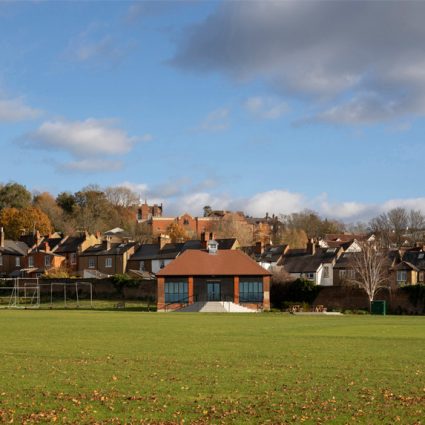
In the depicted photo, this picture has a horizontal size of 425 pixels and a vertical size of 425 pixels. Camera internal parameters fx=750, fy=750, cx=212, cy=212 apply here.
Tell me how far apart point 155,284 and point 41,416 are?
249ft

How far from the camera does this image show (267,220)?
190 metres

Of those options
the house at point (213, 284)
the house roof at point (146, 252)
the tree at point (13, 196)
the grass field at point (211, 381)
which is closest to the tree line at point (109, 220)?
the tree at point (13, 196)

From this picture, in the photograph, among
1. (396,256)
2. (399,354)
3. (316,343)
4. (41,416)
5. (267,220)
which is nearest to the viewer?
(41,416)

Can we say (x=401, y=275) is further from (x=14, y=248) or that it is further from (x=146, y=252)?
(x=14, y=248)

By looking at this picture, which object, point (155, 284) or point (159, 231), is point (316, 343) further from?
point (159, 231)

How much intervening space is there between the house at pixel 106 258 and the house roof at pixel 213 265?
82.8 feet

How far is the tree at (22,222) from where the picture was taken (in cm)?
13325

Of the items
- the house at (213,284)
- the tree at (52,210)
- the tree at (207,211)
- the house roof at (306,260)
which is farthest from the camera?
the tree at (207,211)

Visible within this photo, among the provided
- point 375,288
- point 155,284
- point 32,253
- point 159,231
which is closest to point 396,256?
point 375,288

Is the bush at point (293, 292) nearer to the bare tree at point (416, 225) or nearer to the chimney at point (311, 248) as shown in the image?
the chimney at point (311, 248)

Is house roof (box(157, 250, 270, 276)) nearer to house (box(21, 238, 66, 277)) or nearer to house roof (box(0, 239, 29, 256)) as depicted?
house (box(21, 238, 66, 277))

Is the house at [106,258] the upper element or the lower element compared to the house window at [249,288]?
upper

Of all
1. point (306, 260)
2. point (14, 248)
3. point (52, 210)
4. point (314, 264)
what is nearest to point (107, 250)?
point (14, 248)

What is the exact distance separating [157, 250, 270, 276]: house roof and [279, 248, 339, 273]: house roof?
1817cm
